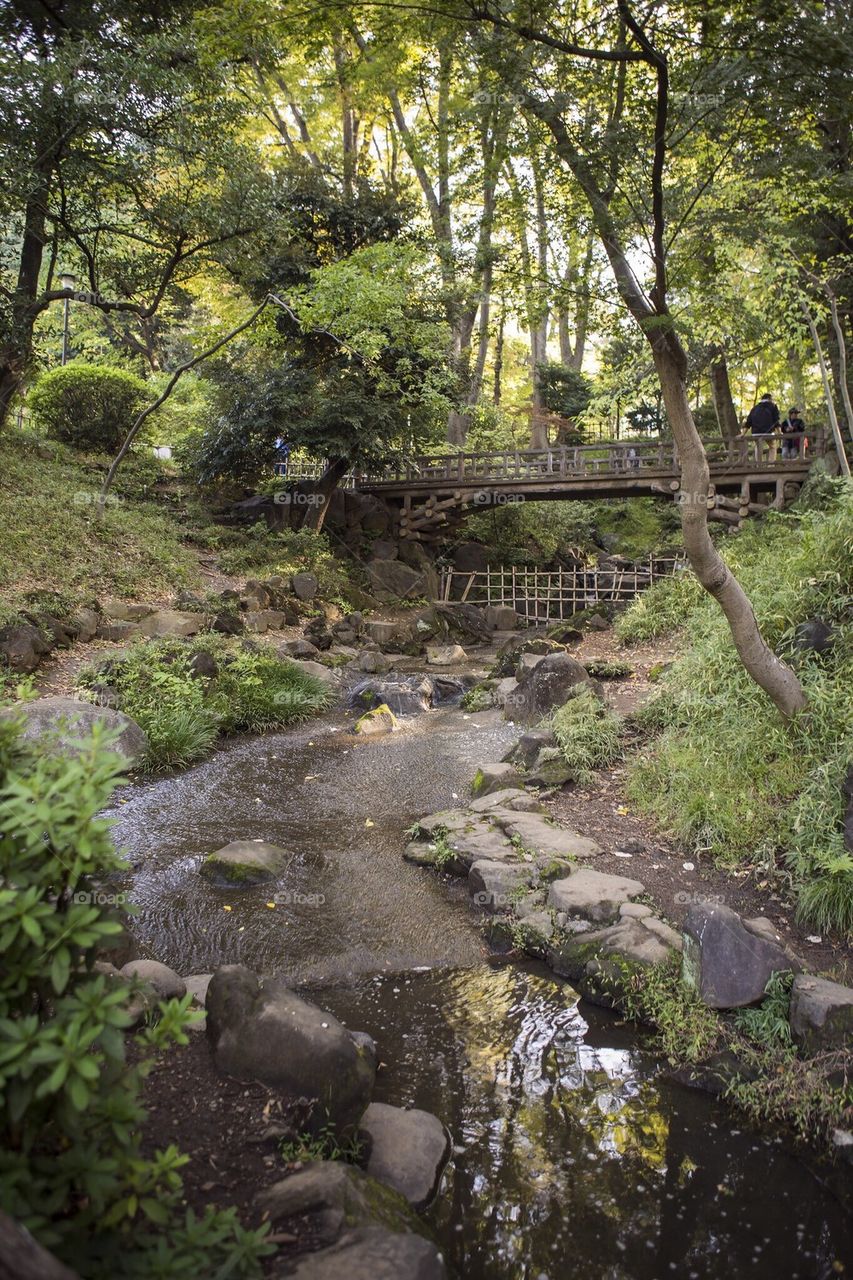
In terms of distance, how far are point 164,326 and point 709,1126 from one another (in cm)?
1670

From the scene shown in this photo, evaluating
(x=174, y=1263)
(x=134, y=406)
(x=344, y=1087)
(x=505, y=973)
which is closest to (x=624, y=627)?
(x=505, y=973)

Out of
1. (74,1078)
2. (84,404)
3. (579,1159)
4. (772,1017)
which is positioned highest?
(84,404)

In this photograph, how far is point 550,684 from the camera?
889 cm

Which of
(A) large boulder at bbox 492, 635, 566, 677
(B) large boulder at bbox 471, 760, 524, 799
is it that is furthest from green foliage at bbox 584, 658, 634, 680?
(B) large boulder at bbox 471, 760, 524, 799

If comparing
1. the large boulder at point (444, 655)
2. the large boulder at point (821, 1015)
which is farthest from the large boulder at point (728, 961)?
the large boulder at point (444, 655)

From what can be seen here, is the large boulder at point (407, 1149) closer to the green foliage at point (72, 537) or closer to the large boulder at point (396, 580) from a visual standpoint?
the green foliage at point (72, 537)

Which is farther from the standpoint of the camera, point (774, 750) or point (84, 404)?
point (84, 404)

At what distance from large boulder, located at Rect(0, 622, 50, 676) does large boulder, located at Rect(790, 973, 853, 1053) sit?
7784 mm

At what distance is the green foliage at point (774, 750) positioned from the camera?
454 centimetres

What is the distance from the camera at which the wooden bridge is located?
15.7m

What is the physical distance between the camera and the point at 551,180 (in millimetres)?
5523

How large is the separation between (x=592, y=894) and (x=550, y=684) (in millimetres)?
4414

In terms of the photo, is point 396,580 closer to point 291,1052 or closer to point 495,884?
point 495,884

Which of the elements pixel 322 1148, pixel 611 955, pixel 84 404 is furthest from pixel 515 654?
pixel 84 404
